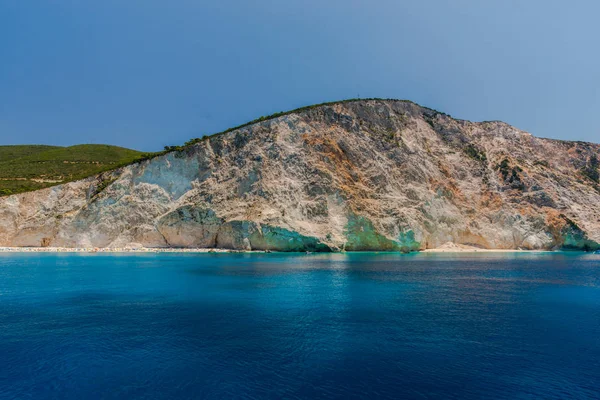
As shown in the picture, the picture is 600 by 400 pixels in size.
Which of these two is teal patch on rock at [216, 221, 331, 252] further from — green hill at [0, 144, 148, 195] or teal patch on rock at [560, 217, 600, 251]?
teal patch on rock at [560, 217, 600, 251]

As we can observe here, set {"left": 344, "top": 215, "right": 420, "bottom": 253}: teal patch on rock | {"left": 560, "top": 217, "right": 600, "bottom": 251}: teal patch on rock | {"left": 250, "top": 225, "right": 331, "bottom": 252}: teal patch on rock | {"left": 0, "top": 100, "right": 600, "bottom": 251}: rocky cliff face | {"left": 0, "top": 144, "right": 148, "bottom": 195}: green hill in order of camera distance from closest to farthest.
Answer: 1. {"left": 250, "top": 225, "right": 331, "bottom": 252}: teal patch on rock
2. {"left": 344, "top": 215, "right": 420, "bottom": 253}: teal patch on rock
3. {"left": 0, "top": 100, "right": 600, "bottom": 251}: rocky cliff face
4. {"left": 560, "top": 217, "right": 600, "bottom": 251}: teal patch on rock
5. {"left": 0, "top": 144, "right": 148, "bottom": 195}: green hill

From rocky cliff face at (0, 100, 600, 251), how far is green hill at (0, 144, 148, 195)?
7428 millimetres

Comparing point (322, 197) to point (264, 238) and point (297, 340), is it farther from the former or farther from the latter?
point (297, 340)

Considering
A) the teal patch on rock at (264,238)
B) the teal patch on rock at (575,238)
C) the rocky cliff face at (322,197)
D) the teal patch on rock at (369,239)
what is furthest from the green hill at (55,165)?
the teal patch on rock at (575,238)

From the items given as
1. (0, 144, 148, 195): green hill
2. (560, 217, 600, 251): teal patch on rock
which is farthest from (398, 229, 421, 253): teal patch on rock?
(0, 144, 148, 195): green hill

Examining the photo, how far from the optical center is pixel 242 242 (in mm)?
51906

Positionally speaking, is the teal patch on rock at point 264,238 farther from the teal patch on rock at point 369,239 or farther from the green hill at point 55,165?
the green hill at point 55,165

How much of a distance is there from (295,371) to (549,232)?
64492 mm

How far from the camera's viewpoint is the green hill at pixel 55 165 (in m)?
62.7

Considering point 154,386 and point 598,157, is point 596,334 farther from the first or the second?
point 598,157

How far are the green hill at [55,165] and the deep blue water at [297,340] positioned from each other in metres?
46.2

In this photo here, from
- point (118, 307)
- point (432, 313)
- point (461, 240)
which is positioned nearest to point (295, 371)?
point (432, 313)

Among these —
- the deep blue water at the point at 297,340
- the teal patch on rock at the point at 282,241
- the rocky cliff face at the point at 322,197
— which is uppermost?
the rocky cliff face at the point at 322,197

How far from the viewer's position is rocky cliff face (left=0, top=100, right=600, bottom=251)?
5344cm
